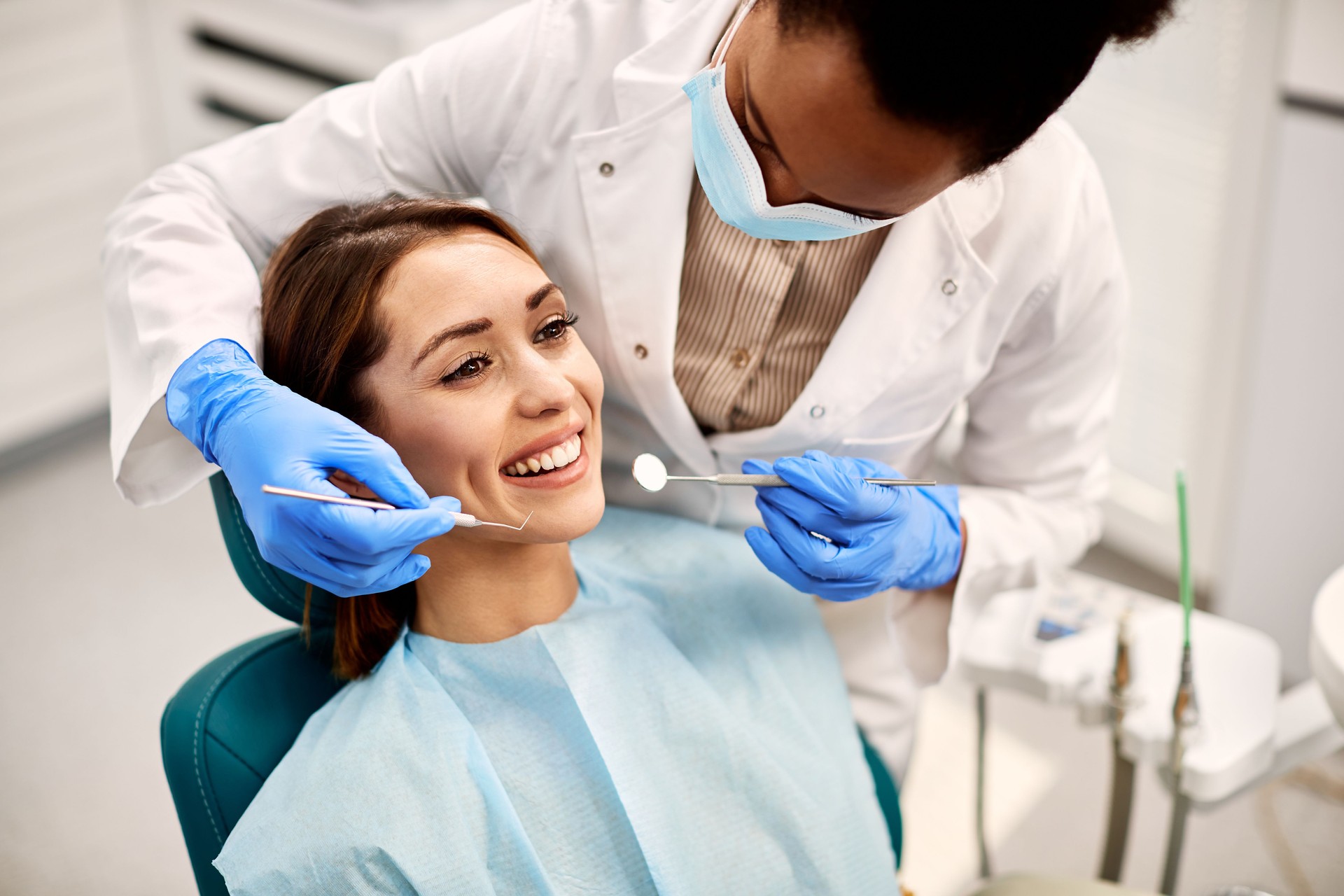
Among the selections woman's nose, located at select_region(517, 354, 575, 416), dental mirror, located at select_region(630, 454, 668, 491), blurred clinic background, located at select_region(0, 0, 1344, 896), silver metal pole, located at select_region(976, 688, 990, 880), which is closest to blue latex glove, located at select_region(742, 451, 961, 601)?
dental mirror, located at select_region(630, 454, 668, 491)

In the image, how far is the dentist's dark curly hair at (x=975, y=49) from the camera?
0.87 m

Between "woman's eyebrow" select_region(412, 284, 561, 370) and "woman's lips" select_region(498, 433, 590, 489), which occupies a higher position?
"woman's eyebrow" select_region(412, 284, 561, 370)

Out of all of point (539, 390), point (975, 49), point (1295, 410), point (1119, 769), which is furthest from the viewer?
point (1295, 410)

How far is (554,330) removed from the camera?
1334mm

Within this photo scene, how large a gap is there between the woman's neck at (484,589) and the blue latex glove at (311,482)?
6.5 inches

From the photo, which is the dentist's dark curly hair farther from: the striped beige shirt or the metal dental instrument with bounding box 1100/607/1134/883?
the metal dental instrument with bounding box 1100/607/1134/883

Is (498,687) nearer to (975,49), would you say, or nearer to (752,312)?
(752,312)

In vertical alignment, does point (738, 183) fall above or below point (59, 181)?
above

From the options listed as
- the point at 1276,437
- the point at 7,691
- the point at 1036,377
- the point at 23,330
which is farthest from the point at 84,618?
the point at 1276,437

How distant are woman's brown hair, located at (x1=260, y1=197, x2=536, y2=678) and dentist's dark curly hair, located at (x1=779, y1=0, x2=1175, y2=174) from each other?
1.79 ft

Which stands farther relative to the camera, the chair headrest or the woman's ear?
the chair headrest

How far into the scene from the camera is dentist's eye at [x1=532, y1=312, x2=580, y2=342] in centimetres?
132

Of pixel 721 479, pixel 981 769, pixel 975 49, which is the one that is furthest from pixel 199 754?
pixel 981 769

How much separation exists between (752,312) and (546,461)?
1.13 ft
